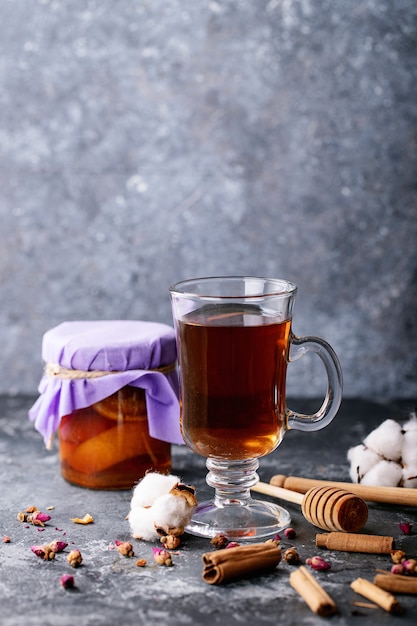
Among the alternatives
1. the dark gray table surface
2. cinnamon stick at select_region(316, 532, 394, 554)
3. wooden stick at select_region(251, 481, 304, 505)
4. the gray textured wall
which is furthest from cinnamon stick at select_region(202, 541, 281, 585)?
the gray textured wall

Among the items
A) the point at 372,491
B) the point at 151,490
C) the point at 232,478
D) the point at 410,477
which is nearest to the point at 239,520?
the point at 232,478

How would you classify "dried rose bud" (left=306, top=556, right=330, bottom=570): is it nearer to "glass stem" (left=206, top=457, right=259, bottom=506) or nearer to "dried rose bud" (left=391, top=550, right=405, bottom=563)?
"dried rose bud" (left=391, top=550, right=405, bottom=563)

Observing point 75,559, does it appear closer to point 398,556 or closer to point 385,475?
point 398,556

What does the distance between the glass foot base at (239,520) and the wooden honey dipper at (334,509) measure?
0.06 meters

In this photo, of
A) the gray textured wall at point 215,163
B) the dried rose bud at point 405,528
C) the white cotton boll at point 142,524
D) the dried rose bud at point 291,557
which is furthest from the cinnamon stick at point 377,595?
the gray textured wall at point 215,163

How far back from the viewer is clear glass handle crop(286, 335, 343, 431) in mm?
1638

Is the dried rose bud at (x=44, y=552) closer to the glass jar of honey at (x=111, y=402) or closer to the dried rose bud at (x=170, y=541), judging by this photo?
the dried rose bud at (x=170, y=541)

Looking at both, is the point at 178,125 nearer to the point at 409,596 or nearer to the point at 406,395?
the point at 406,395

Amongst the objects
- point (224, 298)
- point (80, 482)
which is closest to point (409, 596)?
point (224, 298)

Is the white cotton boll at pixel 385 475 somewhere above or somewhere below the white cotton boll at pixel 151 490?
below

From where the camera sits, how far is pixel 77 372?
1789 mm

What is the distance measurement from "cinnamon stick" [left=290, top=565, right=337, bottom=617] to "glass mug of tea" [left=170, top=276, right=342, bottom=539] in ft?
0.71

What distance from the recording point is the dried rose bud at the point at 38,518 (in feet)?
5.47

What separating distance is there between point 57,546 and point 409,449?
726mm
